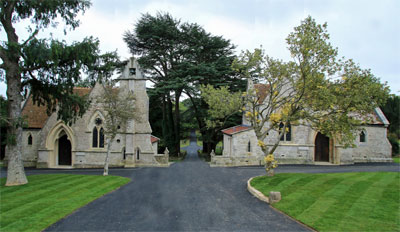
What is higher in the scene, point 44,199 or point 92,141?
point 92,141

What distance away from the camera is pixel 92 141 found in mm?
25375

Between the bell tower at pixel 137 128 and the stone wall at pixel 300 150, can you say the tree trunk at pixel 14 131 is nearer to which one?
the bell tower at pixel 137 128

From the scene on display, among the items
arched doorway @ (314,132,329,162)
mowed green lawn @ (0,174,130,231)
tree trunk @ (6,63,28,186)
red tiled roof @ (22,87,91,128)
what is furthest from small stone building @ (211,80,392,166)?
red tiled roof @ (22,87,91,128)

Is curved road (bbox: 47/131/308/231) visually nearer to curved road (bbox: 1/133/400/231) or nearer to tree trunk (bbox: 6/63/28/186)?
curved road (bbox: 1/133/400/231)

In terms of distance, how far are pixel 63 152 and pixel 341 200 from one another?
1044 inches

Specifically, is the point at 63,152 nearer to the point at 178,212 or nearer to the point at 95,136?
the point at 95,136

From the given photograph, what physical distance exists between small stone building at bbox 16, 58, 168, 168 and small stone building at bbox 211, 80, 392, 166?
7.66 metres

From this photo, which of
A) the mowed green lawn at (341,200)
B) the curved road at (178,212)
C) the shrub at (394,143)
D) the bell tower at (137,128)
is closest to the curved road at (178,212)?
the curved road at (178,212)

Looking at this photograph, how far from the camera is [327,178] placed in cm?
1380

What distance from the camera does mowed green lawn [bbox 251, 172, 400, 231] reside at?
816cm

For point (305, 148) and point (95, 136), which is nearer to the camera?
point (95, 136)

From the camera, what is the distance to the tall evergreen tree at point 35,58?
534 inches

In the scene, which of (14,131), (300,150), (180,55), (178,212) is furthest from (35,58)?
(300,150)

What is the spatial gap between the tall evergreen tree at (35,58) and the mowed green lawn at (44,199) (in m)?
2.19
